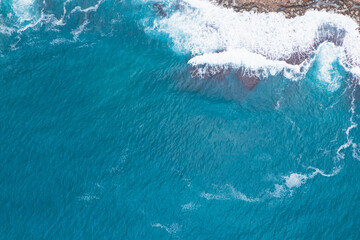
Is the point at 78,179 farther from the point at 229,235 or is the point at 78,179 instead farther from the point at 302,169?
the point at 302,169

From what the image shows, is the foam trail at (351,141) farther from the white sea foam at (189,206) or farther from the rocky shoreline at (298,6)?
the white sea foam at (189,206)

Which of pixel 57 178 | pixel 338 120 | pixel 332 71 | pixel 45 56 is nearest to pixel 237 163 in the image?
pixel 338 120

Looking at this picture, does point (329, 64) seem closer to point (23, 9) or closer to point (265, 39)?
point (265, 39)

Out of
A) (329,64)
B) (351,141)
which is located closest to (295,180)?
(351,141)

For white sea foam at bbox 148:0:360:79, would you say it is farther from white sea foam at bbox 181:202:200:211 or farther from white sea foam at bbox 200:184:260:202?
white sea foam at bbox 181:202:200:211

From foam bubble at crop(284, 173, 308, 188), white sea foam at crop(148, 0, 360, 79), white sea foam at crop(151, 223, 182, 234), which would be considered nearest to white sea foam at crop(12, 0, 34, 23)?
white sea foam at crop(148, 0, 360, 79)

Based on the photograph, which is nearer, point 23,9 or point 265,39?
point 265,39
